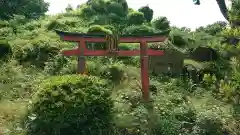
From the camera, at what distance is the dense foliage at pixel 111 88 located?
9398mm

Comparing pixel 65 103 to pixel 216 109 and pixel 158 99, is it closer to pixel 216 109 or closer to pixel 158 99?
pixel 158 99

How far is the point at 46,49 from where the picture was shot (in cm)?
1600

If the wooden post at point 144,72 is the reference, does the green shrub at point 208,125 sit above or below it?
below

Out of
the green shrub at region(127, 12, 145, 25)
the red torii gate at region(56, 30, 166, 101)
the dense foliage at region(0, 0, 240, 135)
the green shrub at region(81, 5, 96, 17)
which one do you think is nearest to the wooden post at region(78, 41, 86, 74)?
the red torii gate at region(56, 30, 166, 101)

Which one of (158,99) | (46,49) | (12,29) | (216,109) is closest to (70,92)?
Answer: (158,99)

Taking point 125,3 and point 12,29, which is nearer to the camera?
point 12,29

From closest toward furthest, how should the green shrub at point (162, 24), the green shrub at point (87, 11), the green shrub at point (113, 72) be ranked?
the green shrub at point (113, 72)
the green shrub at point (162, 24)
the green shrub at point (87, 11)

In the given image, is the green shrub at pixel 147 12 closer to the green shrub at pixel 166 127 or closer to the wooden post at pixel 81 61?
the wooden post at pixel 81 61

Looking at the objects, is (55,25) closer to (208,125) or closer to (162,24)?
(162,24)

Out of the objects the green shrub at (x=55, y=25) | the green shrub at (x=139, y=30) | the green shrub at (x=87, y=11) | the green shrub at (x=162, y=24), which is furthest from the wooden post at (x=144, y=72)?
the green shrub at (x=87, y=11)

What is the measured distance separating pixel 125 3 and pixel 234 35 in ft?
41.9

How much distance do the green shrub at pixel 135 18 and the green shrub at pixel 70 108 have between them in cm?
1269

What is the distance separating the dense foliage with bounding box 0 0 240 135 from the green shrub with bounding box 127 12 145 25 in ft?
0.98

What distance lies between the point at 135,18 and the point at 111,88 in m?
10.2
